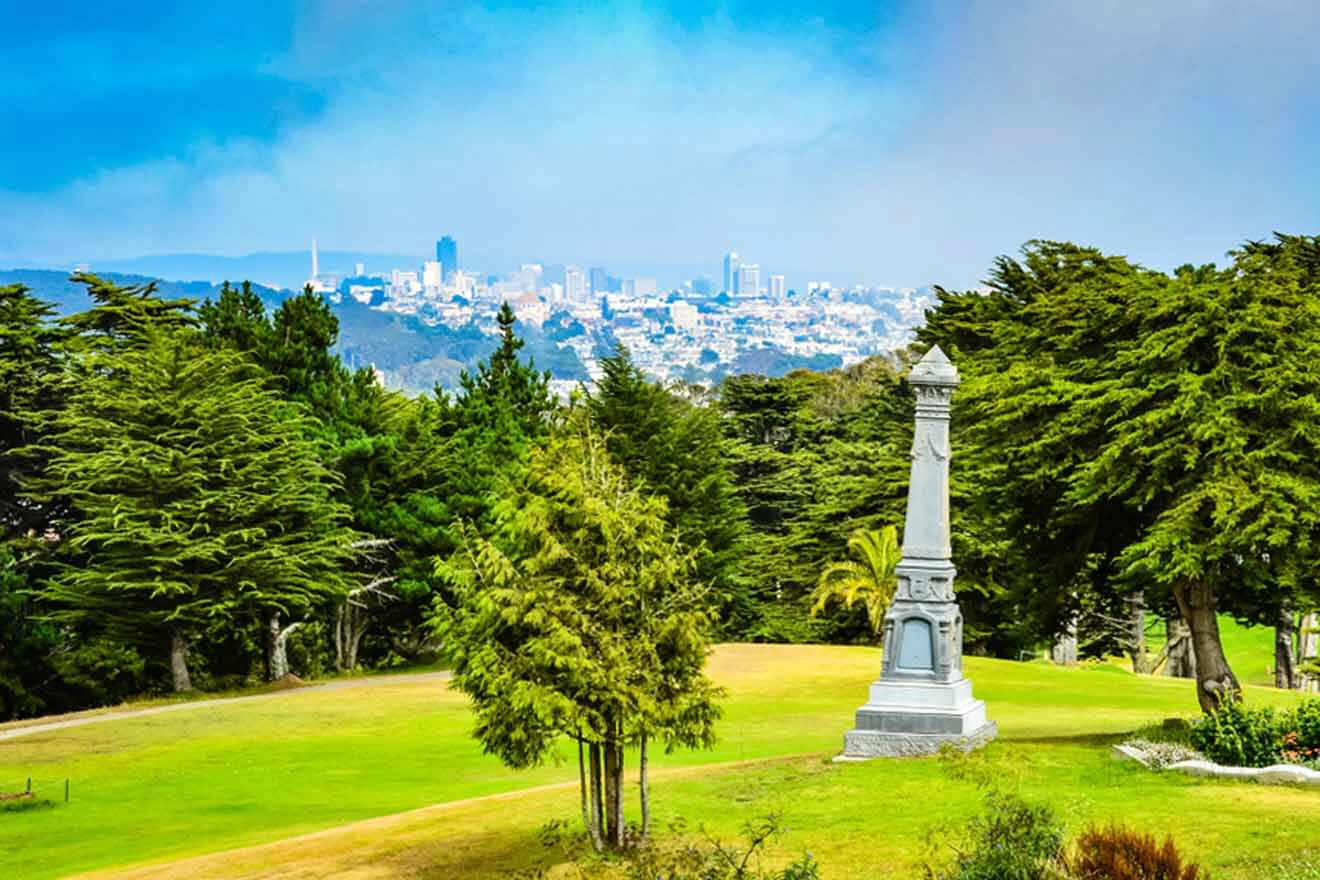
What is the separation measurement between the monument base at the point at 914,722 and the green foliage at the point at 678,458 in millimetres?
26795

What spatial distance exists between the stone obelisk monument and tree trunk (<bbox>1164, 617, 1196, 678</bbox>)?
904 inches

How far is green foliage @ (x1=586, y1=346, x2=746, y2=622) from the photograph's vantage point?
5334 cm

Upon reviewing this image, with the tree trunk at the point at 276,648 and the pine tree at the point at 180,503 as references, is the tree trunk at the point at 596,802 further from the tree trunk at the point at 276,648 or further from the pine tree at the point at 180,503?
the tree trunk at the point at 276,648

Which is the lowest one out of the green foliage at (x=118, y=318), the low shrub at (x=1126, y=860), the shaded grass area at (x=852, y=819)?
the shaded grass area at (x=852, y=819)

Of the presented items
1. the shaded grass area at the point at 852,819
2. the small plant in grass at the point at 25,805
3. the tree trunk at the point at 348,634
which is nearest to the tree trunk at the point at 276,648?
the tree trunk at the point at 348,634

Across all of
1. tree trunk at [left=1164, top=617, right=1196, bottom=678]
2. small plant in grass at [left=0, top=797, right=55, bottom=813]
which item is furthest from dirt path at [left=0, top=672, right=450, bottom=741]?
tree trunk at [left=1164, top=617, right=1196, bottom=678]

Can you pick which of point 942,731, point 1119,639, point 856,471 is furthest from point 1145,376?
point 856,471

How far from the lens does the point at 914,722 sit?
2538cm

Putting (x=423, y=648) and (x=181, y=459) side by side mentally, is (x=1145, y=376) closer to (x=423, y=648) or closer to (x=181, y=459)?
(x=181, y=459)

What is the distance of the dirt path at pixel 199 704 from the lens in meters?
36.1

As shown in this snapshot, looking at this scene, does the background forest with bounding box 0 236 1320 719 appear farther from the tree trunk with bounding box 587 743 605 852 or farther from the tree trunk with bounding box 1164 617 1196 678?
the tree trunk with bounding box 587 743 605 852

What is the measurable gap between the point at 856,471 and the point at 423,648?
18.4 metres

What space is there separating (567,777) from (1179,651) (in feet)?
90.1

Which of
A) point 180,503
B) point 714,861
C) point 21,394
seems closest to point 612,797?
point 714,861
